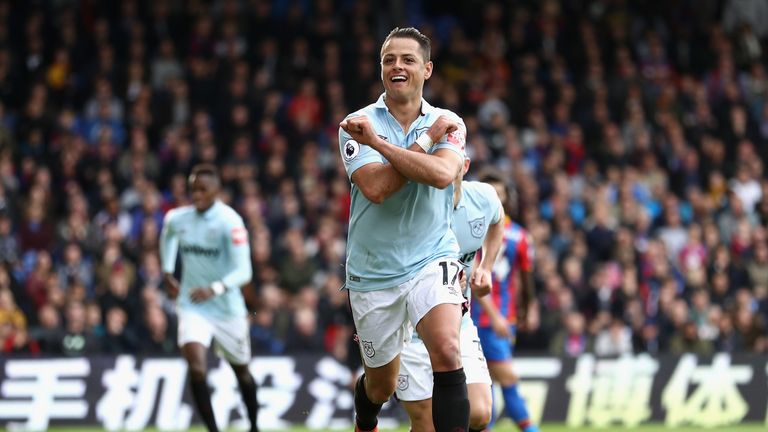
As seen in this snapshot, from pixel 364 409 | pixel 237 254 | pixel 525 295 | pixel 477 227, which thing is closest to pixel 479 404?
pixel 364 409

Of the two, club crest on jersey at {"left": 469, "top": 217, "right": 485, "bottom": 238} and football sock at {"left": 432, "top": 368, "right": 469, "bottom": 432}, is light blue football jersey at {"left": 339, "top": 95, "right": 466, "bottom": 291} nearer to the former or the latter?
football sock at {"left": 432, "top": 368, "right": 469, "bottom": 432}

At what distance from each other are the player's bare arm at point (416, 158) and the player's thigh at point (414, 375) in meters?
1.53

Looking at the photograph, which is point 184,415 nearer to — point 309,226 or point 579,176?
point 309,226

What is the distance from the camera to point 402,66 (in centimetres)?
760

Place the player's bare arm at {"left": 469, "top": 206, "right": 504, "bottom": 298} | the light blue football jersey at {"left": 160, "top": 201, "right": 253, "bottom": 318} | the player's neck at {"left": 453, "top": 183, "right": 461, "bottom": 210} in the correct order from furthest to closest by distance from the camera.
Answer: the light blue football jersey at {"left": 160, "top": 201, "right": 253, "bottom": 318}
the player's bare arm at {"left": 469, "top": 206, "right": 504, "bottom": 298}
the player's neck at {"left": 453, "top": 183, "right": 461, "bottom": 210}

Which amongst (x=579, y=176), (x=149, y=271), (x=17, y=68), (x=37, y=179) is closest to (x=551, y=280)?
(x=579, y=176)

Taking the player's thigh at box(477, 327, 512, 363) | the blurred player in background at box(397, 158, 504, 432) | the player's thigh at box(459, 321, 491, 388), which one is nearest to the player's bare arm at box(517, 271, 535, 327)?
the player's thigh at box(477, 327, 512, 363)

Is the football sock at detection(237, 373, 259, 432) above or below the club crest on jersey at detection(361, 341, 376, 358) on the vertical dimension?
below

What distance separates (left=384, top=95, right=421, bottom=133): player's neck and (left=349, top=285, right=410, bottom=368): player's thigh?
2.97 ft

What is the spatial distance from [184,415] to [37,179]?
4.29 metres

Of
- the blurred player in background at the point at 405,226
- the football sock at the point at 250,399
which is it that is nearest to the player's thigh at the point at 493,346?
the football sock at the point at 250,399

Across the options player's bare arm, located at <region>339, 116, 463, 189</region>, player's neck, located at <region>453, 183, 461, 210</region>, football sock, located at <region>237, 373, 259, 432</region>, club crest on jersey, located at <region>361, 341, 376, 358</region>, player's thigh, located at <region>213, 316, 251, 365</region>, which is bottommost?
football sock, located at <region>237, 373, 259, 432</region>

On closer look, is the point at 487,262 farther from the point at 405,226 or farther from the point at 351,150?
the point at 351,150

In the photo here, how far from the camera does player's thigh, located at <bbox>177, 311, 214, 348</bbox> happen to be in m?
12.1
